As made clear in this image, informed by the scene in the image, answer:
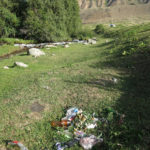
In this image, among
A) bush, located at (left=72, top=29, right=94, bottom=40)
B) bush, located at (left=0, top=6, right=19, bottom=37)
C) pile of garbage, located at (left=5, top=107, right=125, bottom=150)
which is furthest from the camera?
bush, located at (left=72, top=29, right=94, bottom=40)

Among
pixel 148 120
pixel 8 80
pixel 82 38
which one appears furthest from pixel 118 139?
pixel 82 38

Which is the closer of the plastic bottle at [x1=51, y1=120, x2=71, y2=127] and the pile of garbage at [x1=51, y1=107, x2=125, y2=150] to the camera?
the pile of garbage at [x1=51, y1=107, x2=125, y2=150]

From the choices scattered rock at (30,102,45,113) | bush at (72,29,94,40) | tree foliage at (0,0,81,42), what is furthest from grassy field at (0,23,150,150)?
bush at (72,29,94,40)

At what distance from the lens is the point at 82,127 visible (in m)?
5.15

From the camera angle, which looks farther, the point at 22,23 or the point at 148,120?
the point at 22,23

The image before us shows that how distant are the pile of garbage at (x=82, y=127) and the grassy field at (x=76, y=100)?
224 mm

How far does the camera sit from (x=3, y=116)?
5949mm

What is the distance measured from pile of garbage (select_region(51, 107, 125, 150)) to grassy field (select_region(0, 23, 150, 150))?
22 centimetres

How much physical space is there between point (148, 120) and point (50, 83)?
5464 mm

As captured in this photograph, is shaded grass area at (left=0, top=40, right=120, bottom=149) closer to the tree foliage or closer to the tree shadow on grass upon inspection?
the tree shadow on grass

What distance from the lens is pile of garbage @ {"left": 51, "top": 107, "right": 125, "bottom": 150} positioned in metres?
4.52

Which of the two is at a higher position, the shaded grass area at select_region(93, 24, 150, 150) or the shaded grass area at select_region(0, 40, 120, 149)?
the shaded grass area at select_region(93, 24, 150, 150)

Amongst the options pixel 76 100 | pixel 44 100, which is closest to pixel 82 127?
pixel 76 100

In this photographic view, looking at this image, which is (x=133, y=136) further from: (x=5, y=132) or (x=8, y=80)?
(x=8, y=80)
